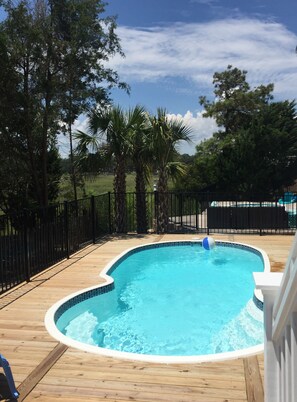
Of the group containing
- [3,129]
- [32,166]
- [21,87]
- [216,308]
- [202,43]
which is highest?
[202,43]

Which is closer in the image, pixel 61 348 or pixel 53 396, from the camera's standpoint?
pixel 53 396

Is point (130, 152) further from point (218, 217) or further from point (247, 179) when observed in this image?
point (247, 179)

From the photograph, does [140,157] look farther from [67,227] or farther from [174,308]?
[174,308]

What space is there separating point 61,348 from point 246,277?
18.0ft

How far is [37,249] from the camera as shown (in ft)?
25.1

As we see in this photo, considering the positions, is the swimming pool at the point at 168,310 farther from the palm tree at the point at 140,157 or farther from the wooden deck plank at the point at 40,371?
the palm tree at the point at 140,157

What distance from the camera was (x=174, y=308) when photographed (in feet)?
23.2

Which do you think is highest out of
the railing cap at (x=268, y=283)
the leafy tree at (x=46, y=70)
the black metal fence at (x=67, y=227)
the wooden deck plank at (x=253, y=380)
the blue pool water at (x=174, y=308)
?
the leafy tree at (x=46, y=70)

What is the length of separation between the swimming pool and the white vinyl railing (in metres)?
2.32

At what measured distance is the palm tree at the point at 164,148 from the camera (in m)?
11.4

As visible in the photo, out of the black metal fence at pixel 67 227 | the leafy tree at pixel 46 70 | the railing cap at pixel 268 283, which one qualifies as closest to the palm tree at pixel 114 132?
the leafy tree at pixel 46 70

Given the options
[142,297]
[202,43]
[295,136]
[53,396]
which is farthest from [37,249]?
[295,136]

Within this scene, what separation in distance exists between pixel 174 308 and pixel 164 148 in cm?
573

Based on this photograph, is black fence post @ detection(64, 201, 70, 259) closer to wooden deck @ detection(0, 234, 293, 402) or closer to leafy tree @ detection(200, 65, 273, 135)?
wooden deck @ detection(0, 234, 293, 402)
